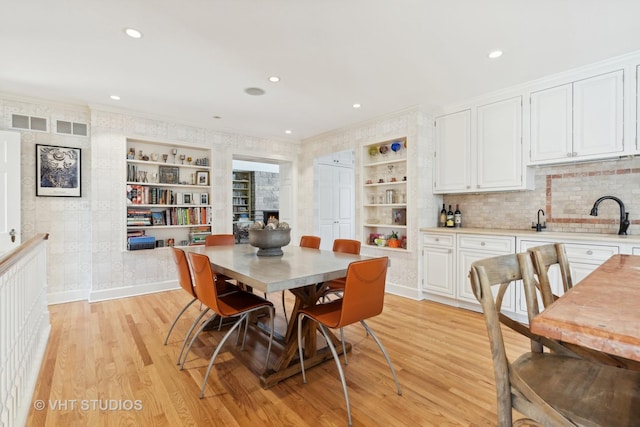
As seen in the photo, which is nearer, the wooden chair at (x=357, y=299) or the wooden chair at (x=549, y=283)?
the wooden chair at (x=549, y=283)

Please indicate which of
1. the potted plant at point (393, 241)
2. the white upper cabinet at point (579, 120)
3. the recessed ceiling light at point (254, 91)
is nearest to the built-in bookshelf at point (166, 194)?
the recessed ceiling light at point (254, 91)

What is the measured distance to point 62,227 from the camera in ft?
12.7

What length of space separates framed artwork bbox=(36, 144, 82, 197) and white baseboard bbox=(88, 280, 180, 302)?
130 cm

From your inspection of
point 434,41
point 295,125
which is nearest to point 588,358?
point 434,41

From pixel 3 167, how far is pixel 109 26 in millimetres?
2362

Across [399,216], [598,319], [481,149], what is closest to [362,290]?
[598,319]

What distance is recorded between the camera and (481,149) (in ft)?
11.8

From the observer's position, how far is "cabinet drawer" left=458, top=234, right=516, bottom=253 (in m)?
3.14

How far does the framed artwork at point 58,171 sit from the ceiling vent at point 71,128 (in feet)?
0.68

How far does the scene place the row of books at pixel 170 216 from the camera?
4180mm

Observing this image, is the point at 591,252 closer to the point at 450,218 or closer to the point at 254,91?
the point at 450,218

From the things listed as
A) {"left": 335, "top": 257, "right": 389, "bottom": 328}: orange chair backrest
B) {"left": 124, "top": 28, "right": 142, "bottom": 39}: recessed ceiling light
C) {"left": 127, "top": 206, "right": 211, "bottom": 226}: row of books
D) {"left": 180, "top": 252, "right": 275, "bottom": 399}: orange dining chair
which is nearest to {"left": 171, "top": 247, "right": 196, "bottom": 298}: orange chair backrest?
{"left": 180, "top": 252, "right": 275, "bottom": 399}: orange dining chair

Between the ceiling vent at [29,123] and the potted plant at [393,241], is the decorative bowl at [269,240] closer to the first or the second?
the potted plant at [393,241]

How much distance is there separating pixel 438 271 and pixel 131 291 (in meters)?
4.01
